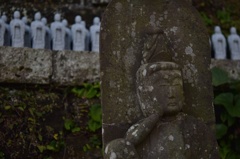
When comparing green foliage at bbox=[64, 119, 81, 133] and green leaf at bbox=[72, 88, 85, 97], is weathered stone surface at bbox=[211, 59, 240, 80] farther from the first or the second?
green foliage at bbox=[64, 119, 81, 133]

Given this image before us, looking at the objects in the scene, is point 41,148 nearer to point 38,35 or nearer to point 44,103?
point 44,103

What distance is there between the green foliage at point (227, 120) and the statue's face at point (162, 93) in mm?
1686

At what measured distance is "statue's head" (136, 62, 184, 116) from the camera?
107 inches

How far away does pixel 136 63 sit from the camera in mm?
2906

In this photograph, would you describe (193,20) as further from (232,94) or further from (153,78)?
(232,94)

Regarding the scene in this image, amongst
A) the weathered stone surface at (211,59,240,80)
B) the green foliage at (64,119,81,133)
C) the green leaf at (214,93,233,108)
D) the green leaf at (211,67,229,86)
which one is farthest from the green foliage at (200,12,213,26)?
the green foliage at (64,119,81,133)

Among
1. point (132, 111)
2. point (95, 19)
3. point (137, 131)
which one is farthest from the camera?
point (95, 19)

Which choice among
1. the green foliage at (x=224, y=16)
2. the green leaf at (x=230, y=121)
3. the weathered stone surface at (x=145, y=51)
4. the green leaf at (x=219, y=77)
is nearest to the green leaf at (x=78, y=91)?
the green leaf at (x=219, y=77)

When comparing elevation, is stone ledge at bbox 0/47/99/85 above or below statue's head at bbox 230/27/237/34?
below

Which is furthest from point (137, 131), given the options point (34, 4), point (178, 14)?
point (34, 4)

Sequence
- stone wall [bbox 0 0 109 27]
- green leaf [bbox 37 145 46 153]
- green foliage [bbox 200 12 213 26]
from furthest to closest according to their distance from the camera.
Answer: green foliage [bbox 200 12 213 26], stone wall [bbox 0 0 109 27], green leaf [bbox 37 145 46 153]

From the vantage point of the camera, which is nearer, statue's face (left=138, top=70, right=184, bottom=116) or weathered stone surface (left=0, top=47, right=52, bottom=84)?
statue's face (left=138, top=70, right=184, bottom=116)

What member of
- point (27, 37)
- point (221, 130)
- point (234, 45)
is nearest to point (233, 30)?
point (234, 45)

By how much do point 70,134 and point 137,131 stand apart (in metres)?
1.74
